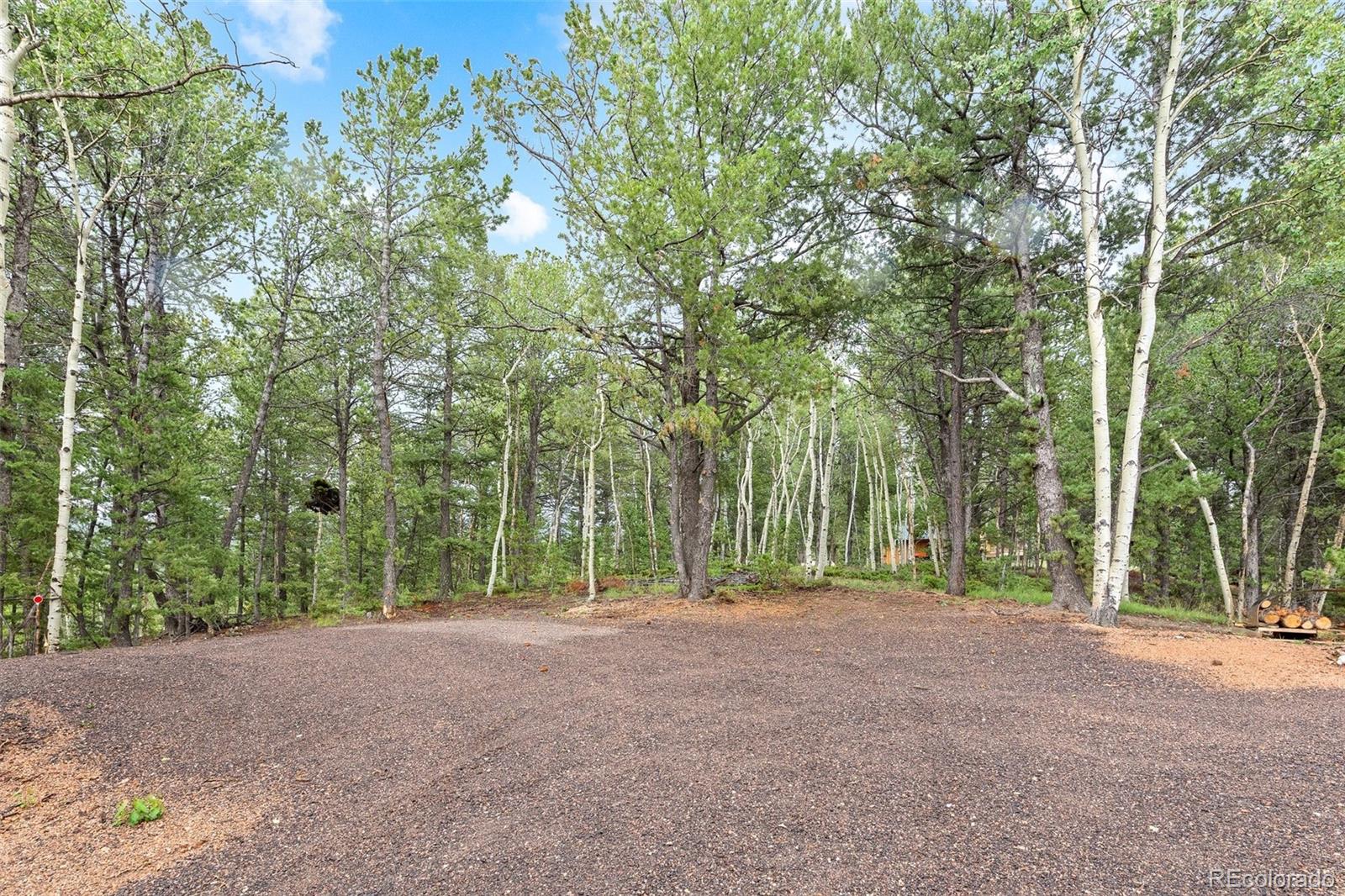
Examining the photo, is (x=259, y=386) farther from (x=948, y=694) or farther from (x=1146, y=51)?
(x=1146, y=51)

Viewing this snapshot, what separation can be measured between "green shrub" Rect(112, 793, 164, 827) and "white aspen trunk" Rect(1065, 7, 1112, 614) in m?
9.61

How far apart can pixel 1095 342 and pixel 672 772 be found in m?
8.46

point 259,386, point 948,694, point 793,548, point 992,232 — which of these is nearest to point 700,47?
point 992,232

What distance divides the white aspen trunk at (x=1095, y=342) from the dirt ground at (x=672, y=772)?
2.04m

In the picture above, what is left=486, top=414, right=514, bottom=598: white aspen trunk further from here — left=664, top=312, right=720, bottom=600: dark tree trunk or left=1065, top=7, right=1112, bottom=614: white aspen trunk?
left=1065, top=7, right=1112, bottom=614: white aspen trunk

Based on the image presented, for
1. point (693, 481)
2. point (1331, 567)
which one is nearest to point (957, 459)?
point (1331, 567)

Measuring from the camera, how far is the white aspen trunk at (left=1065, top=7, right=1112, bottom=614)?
23.9ft

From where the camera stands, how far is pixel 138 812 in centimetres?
265

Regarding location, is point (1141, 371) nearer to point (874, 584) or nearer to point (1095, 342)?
point (1095, 342)

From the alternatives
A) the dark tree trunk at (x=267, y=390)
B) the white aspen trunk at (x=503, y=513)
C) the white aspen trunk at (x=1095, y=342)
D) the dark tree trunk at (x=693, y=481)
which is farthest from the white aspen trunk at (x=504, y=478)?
the white aspen trunk at (x=1095, y=342)

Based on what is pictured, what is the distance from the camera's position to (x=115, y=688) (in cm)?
403

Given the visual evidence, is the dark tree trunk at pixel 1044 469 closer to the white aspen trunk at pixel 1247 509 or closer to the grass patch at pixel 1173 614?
the grass patch at pixel 1173 614

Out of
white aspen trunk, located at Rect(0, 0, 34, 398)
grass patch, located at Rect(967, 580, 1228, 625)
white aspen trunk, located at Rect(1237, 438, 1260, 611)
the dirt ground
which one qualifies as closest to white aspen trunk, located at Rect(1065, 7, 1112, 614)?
the dirt ground

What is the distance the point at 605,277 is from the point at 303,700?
838cm
